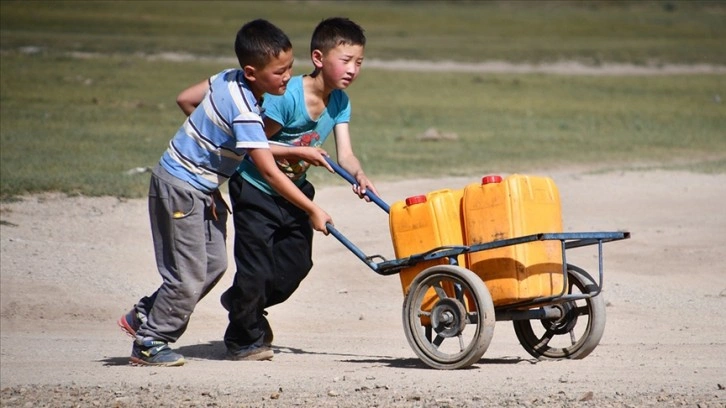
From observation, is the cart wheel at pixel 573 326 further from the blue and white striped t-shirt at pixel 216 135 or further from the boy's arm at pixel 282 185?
the blue and white striped t-shirt at pixel 216 135

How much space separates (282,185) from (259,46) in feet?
1.99

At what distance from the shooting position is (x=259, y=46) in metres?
5.53

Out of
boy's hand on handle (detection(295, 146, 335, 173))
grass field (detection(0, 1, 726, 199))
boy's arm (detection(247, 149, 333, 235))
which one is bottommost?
boy's arm (detection(247, 149, 333, 235))

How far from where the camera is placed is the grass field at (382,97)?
1362cm

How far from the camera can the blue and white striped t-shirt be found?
5477 mm

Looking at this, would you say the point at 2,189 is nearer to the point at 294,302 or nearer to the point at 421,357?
the point at 294,302

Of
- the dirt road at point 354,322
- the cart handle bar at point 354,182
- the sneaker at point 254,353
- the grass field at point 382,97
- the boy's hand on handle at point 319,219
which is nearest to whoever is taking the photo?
the dirt road at point 354,322

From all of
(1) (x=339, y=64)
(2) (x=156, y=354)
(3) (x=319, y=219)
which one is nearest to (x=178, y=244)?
(2) (x=156, y=354)

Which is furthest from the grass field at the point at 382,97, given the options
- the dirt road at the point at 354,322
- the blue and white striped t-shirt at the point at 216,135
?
the blue and white striped t-shirt at the point at 216,135

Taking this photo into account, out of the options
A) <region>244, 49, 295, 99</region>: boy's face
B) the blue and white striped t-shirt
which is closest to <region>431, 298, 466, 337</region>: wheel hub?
the blue and white striped t-shirt

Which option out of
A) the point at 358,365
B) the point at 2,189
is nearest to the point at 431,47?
the point at 2,189

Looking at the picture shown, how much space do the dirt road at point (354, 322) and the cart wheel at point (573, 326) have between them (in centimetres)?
11

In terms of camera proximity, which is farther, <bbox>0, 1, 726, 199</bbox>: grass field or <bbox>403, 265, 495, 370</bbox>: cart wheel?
<bbox>0, 1, 726, 199</bbox>: grass field

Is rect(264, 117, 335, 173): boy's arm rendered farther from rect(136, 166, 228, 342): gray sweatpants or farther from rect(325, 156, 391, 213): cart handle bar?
rect(136, 166, 228, 342): gray sweatpants
